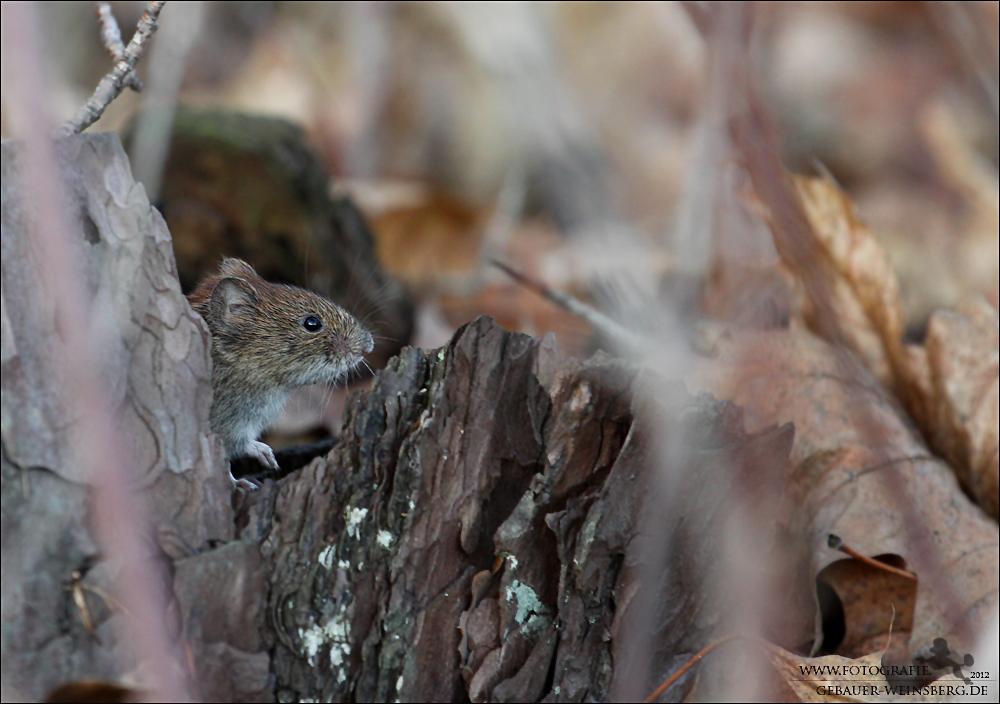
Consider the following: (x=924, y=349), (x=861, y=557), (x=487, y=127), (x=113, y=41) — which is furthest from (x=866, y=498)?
(x=487, y=127)

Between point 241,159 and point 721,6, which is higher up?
point 241,159

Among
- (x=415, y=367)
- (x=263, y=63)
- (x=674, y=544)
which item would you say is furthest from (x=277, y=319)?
(x=263, y=63)

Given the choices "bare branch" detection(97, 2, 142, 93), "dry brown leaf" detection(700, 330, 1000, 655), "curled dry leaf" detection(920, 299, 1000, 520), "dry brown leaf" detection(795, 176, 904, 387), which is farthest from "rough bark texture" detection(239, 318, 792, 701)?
"dry brown leaf" detection(795, 176, 904, 387)

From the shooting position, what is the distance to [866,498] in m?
2.60

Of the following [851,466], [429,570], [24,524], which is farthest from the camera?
[851,466]

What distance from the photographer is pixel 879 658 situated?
2.01 meters

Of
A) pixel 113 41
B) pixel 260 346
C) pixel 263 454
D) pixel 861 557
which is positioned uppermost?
pixel 113 41

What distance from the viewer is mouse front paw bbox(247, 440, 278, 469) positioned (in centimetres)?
267

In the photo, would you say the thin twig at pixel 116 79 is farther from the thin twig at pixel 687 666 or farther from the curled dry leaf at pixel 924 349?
the curled dry leaf at pixel 924 349

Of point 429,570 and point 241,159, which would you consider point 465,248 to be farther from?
point 429,570

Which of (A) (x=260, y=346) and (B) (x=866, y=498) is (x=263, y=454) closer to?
(A) (x=260, y=346)

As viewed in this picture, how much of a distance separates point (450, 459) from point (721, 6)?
1165 mm

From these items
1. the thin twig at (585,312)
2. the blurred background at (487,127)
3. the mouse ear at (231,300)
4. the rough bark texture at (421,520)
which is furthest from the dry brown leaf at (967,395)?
the mouse ear at (231,300)

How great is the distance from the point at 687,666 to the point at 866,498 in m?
1.02
